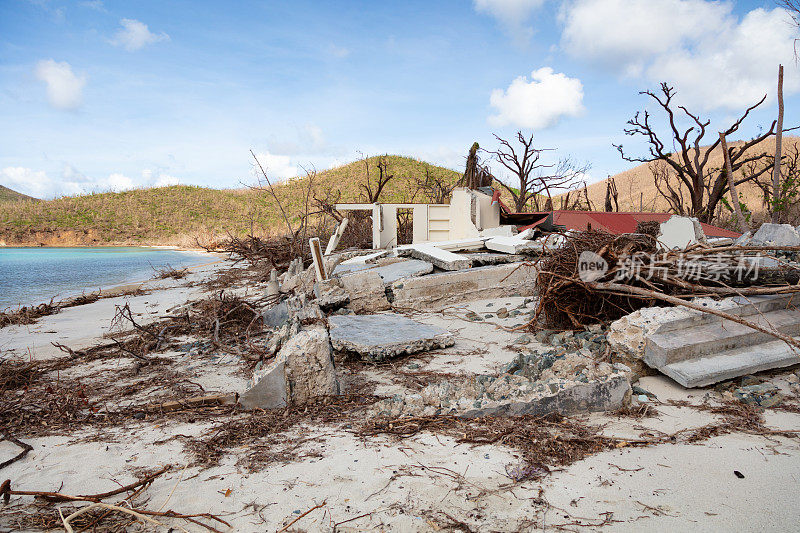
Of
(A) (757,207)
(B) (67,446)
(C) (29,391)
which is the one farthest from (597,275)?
(A) (757,207)

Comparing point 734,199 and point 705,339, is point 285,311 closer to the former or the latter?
point 705,339

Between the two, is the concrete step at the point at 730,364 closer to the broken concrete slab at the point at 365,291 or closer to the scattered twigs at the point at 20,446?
the broken concrete slab at the point at 365,291

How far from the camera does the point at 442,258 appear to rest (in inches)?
325

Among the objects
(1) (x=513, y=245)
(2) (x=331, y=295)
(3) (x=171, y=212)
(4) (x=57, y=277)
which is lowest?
(4) (x=57, y=277)

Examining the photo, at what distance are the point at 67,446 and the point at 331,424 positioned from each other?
1.90 metres

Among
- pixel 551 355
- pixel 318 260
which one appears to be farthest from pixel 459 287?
pixel 551 355

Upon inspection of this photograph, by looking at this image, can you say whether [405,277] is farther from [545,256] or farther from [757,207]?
[757,207]

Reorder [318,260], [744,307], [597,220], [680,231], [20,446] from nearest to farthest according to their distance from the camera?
[20,446] → [744,307] → [318,260] → [680,231] → [597,220]

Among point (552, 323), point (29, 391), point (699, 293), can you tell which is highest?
point (699, 293)

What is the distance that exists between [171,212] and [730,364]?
51065mm

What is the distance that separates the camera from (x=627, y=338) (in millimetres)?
3908

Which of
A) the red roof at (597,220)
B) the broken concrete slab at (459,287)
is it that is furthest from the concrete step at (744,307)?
the red roof at (597,220)

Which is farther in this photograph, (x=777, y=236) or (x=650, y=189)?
(x=650, y=189)

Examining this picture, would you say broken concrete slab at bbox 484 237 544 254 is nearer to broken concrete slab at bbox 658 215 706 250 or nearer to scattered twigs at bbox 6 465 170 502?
broken concrete slab at bbox 658 215 706 250
